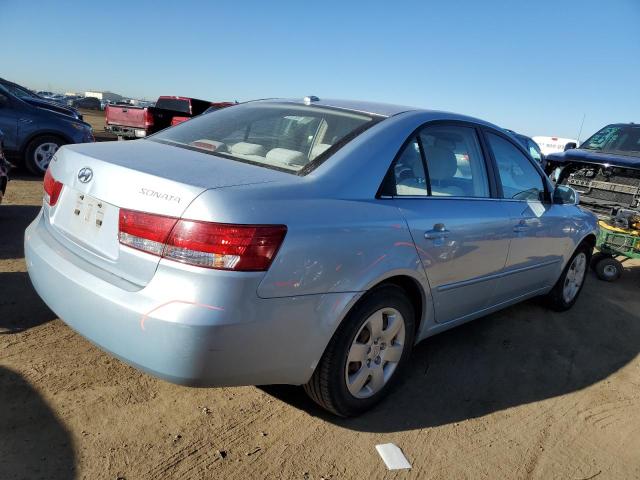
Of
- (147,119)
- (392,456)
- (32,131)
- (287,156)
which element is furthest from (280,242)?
(147,119)

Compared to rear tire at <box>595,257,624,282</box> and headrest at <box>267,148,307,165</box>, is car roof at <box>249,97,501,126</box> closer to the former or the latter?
headrest at <box>267,148,307,165</box>

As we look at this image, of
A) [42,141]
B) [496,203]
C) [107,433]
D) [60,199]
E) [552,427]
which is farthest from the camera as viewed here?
[42,141]

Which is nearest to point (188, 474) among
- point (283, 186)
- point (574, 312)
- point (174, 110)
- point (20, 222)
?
point (283, 186)

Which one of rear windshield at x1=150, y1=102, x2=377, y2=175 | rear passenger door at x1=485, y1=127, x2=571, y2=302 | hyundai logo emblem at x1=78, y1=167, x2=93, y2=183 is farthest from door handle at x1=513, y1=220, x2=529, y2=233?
hyundai logo emblem at x1=78, y1=167, x2=93, y2=183

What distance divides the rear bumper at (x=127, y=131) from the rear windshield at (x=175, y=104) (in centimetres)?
234

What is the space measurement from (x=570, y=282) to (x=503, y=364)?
1.81 meters

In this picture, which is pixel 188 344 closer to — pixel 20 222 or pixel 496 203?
pixel 496 203

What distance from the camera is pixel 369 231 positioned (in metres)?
2.46

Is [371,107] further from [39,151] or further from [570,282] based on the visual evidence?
[39,151]

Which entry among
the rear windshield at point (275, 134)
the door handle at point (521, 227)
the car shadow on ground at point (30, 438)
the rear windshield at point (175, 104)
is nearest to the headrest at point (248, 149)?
the rear windshield at point (275, 134)

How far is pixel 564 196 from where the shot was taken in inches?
175

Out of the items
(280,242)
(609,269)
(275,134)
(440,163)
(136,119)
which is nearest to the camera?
(280,242)

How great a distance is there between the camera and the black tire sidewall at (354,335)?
8.16ft

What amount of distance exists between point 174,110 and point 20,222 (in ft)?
35.7
